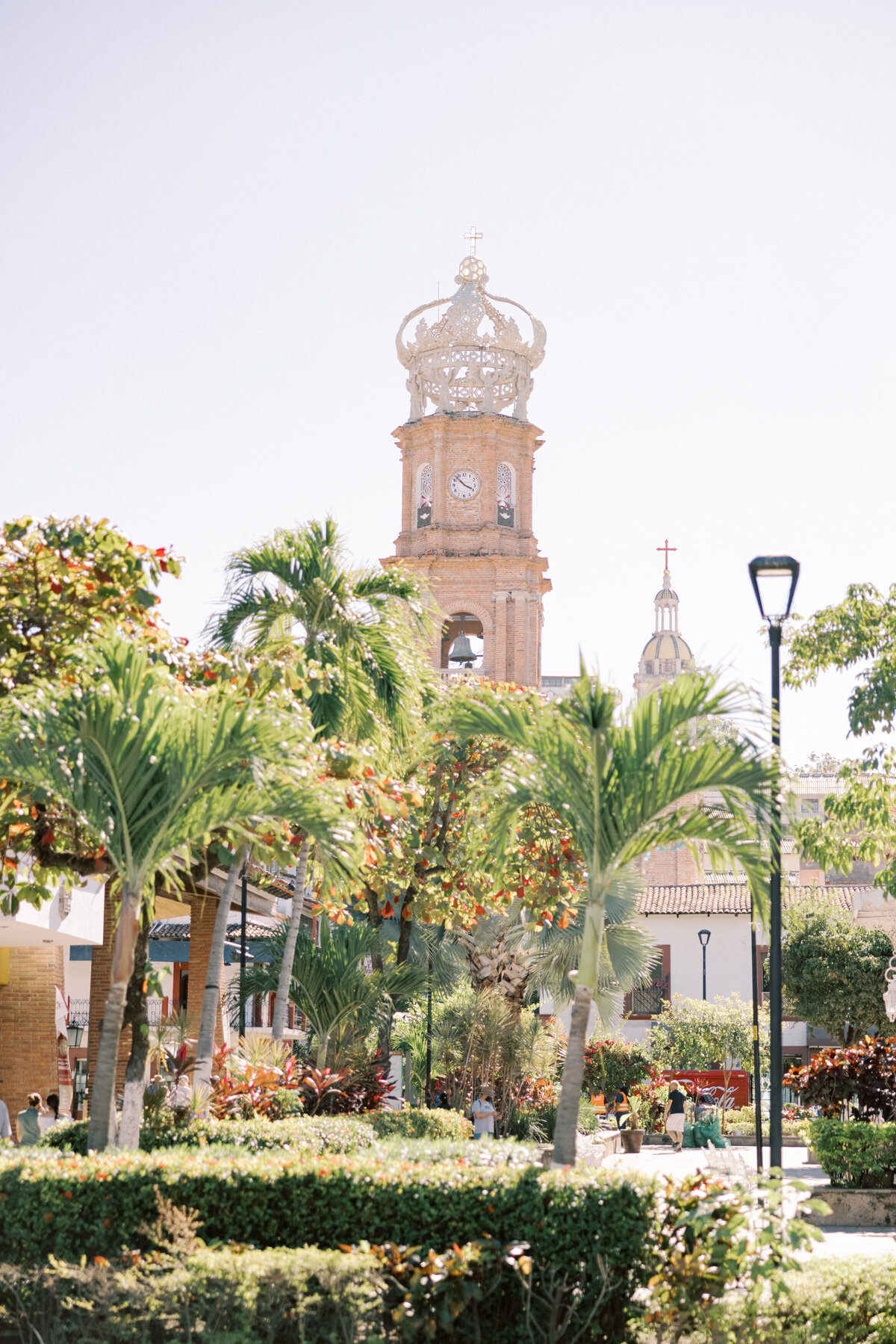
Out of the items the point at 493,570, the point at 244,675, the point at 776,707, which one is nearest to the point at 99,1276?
the point at 244,675

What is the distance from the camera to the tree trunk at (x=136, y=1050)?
972 cm

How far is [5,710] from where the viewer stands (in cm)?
873

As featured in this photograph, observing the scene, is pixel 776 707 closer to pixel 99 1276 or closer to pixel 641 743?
pixel 641 743

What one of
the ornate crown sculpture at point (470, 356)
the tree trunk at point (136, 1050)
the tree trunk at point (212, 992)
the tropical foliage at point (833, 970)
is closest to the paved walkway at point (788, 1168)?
the tree trunk at point (136, 1050)

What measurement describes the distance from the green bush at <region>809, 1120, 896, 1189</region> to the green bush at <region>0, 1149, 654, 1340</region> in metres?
8.14

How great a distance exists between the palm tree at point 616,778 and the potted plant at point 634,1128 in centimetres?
1998

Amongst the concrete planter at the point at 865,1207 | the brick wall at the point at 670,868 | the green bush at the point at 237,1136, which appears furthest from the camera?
the brick wall at the point at 670,868

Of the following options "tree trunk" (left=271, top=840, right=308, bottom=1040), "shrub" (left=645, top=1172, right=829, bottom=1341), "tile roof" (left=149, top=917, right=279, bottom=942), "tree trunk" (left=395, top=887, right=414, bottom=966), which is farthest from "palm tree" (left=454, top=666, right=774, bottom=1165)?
"tile roof" (left=149, top=917, right=279, bottom=942)

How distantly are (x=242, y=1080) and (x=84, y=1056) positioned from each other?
16.4m

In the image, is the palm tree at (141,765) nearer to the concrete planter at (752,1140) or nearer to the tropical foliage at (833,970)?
the concrete planter at (752,1140)

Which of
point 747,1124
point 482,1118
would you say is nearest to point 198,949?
point 482,1118

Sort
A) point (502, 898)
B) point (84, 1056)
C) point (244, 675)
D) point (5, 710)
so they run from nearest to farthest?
1. point (5, 710)
2. point (244, 675)
3. point (502, 898)
4. point (84, 1056)

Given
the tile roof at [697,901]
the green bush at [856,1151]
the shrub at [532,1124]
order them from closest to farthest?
the green bush at [856,1151]
the shrub at [532,1124]
the tile roof at [697,901]

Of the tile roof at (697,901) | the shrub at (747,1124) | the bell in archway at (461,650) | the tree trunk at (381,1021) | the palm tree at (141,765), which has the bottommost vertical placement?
the shrub at (747,1124)
